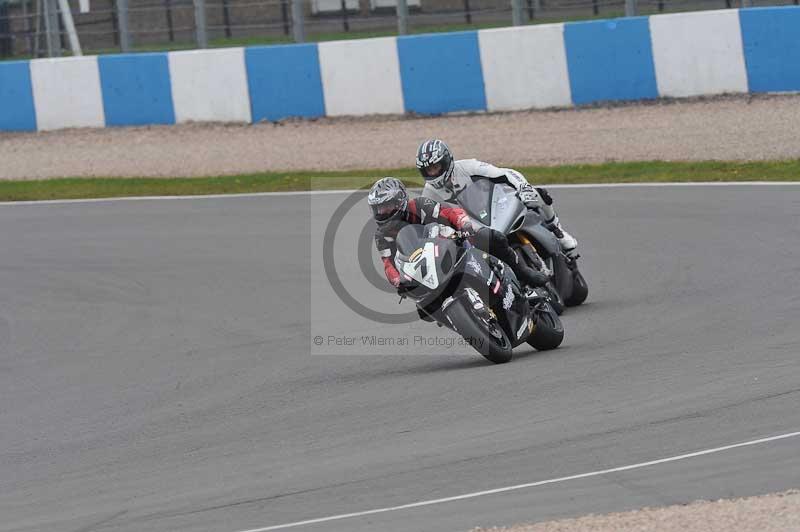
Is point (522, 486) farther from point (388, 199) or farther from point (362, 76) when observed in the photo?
point (362, 76)

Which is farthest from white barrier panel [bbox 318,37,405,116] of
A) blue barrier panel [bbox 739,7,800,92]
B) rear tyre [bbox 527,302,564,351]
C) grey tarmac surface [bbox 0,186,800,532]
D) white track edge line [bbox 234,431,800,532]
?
white track edge line [bbox 234,431,800,532]

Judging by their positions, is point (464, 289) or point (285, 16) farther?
point (285, 16)

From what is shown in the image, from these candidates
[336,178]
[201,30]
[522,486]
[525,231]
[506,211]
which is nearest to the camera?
[522,486]

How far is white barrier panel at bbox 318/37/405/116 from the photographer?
64.4ft

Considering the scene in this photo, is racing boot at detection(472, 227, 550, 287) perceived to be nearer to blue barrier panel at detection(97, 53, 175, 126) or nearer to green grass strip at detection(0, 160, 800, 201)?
green grass strip at detection(0, 160, 800, 201)

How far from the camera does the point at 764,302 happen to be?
9.80m

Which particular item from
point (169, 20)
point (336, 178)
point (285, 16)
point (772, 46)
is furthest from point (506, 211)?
point (169, 20)

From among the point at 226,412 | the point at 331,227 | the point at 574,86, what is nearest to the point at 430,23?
the point at 574,86

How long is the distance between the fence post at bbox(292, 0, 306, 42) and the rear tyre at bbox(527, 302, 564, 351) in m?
12.4

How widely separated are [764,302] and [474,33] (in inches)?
399

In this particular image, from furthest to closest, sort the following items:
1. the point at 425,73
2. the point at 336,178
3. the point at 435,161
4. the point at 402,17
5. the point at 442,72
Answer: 1. the point at 402,17
2. the point at 425,73
3. the point at 442,72
4. the point at 336,178
5. the point at 435,161

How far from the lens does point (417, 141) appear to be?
18453mm

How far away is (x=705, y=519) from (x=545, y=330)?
3695 millimetres

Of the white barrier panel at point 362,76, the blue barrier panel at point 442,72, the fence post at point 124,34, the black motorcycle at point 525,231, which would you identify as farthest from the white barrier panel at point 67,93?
the black motorcycle at point 525,231
